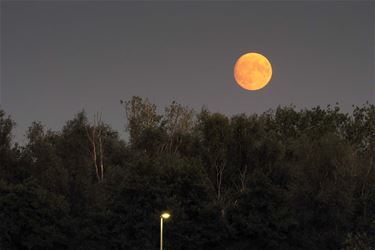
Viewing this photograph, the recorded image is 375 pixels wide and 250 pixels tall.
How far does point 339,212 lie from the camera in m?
57.9

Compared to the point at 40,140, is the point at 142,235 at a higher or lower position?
lower

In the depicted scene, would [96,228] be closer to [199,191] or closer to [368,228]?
[199,191]

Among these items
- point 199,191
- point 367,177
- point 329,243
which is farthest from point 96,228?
point 367,177

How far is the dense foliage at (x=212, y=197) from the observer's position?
57531 mm

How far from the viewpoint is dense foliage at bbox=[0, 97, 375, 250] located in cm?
5753

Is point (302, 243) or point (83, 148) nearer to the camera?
point (302, 243)

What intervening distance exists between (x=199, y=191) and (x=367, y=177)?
15.2 m

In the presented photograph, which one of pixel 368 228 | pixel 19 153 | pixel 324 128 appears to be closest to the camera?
pixel 368 228

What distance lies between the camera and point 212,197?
58812 mm

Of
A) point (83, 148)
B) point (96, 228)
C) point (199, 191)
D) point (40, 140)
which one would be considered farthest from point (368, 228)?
point (40, 140)

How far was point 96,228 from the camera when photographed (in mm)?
58312

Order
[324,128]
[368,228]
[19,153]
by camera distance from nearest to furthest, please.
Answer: [368,228] < [19,153] < [324,128]

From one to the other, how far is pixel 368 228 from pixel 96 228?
23.5 meters

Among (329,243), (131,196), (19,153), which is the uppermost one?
(19,153)
